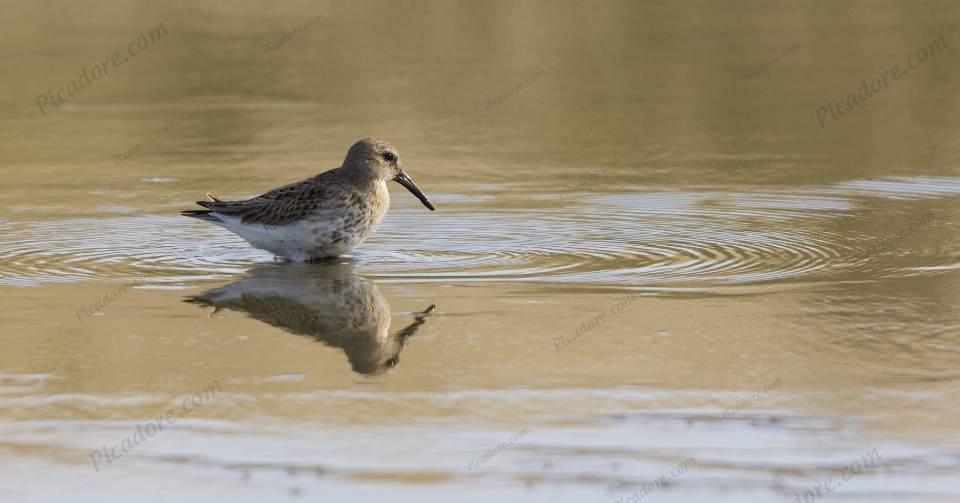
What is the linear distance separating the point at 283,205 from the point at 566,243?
213 centimetres

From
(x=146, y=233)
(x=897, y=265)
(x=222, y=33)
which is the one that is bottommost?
(x=897, y=265)

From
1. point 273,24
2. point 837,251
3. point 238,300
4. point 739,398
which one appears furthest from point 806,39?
point 739,398

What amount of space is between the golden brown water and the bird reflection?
4 cm

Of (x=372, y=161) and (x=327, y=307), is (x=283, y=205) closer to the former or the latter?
(x=372, y=161)

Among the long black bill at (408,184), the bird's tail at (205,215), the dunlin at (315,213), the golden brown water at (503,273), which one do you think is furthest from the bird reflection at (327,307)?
the long black bill at (408,184)

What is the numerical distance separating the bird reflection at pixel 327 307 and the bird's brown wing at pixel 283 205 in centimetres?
38

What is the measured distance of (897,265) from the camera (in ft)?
36.5

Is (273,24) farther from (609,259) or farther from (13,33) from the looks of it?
(609,259)

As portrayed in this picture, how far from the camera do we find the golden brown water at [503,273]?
715cm

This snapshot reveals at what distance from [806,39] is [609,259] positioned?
38.5ft

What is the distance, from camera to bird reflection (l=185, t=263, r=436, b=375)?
9086 mm

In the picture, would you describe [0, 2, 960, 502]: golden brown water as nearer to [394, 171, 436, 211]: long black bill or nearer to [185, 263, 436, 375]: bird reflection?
[185, 263, 436, 375]: bird reflection

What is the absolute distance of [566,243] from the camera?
1228cm

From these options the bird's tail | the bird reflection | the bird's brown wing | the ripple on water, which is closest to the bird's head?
the bird's brown wing
